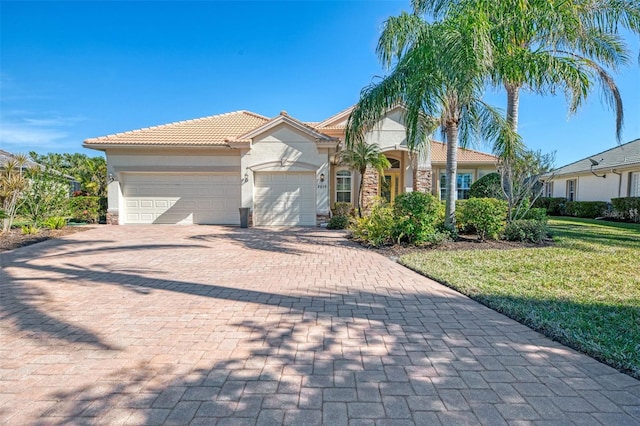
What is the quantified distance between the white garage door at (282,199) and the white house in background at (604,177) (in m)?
13.1

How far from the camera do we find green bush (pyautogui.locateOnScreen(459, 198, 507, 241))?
9328 millimetres

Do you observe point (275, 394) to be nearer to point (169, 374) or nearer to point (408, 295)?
point (169, 374)

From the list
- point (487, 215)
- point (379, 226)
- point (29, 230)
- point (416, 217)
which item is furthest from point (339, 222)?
point (29, 230)

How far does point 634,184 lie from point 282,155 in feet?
64.1

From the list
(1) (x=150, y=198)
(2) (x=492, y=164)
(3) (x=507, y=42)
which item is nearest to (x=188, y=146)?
(1) (x=150, y=198)

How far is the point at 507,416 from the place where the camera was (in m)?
2.34

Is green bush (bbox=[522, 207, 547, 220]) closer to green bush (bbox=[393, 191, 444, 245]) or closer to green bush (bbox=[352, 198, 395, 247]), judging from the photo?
green bush (bbox=[393, 191, 444, 245])

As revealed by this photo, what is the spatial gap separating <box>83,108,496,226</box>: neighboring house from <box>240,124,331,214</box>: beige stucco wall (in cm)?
4

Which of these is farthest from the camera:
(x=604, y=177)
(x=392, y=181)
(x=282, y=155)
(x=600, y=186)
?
(x=600, y=186)

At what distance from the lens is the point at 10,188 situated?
10.7 m

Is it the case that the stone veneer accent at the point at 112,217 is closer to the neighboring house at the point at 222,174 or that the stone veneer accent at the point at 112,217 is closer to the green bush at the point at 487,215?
the neighboring house at the point at 222,174

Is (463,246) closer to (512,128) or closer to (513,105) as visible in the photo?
(512,128)

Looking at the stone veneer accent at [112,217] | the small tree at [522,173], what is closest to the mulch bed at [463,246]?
the small tree at [522,173]

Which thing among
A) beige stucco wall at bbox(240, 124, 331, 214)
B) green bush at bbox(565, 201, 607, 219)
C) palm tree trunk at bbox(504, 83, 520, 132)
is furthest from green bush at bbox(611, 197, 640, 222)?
beige stucco wall at bbox(240, 124, 331, 214)
